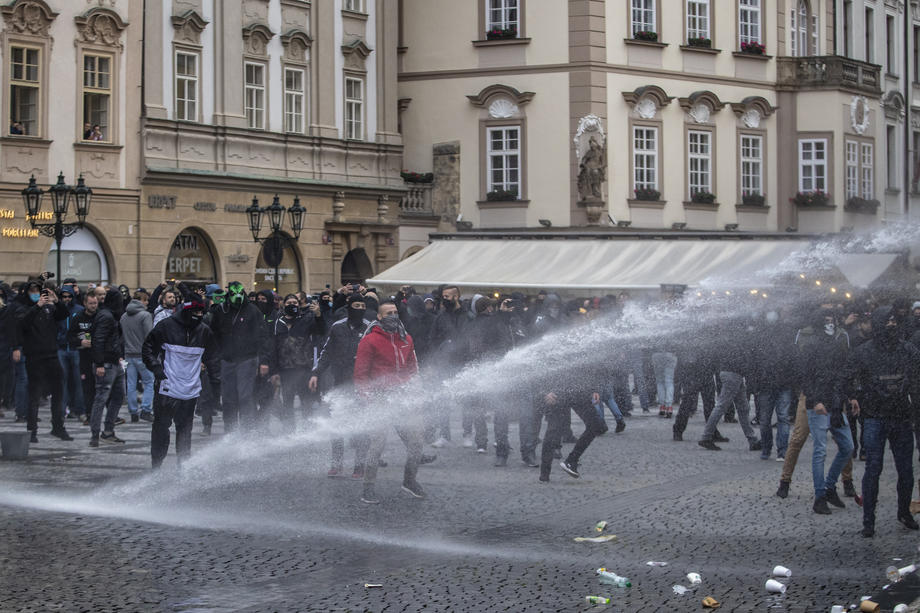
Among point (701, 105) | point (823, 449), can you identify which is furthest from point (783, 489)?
point (701, 105)

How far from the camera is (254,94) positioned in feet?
119

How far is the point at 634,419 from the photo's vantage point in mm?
23266

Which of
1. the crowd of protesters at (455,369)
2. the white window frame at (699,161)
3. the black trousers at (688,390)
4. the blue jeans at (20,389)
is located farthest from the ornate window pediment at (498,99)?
the blue jeans at (20,389)

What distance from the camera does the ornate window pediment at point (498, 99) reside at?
132ft

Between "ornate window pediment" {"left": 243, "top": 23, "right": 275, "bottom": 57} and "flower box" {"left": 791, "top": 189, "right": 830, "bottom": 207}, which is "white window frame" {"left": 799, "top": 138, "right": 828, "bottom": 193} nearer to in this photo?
"flower box" {"left": 791, "top": 189, "right": 830, "bottom": 207}

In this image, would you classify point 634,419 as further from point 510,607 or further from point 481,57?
point 481,57

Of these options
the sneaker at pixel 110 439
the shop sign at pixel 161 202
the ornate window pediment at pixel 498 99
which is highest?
the ornate window pediment at pixel 498 99

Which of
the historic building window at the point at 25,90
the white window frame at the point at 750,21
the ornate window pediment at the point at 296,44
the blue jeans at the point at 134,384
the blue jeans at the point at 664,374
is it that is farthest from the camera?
the white window frame at the point at 750,21

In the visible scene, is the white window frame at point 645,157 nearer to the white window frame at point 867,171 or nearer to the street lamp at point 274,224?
the white window frame at point 867,171

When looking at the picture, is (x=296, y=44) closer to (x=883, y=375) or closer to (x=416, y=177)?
(x=416, y=177)

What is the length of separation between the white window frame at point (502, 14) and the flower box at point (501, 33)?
0.15m

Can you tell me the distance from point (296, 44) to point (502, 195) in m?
7.54

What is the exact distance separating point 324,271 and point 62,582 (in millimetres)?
28709

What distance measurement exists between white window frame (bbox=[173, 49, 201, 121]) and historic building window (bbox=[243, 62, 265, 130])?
1684mm
